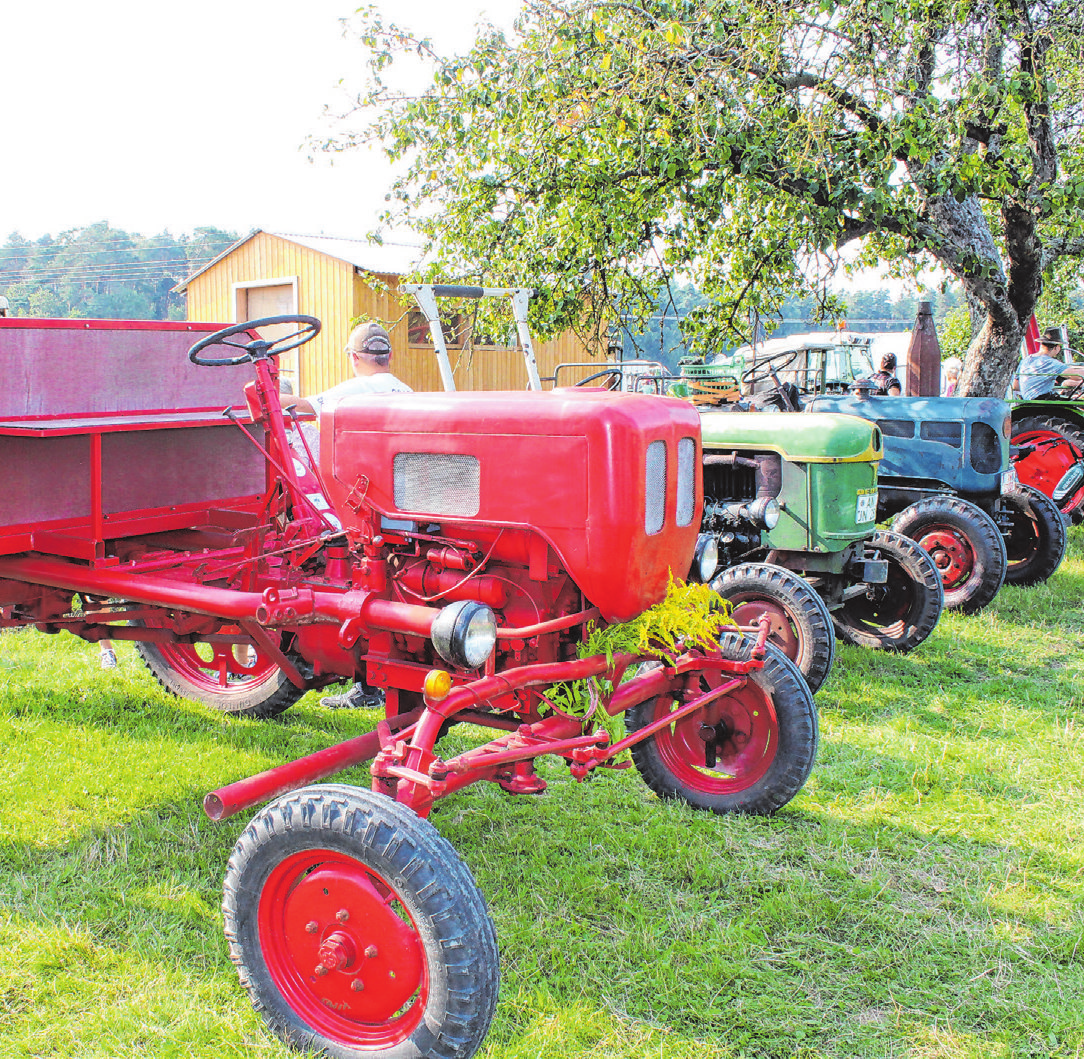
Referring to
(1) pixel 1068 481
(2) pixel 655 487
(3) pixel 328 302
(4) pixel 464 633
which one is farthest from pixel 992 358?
(3) pixel 328 302

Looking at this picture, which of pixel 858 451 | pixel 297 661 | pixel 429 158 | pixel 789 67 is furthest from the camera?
pixel 429 158

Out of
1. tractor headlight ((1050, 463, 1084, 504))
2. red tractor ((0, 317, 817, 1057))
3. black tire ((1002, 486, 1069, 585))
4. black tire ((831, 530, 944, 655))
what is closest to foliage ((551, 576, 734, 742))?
red tractor ((0, 317, 817, 1057))

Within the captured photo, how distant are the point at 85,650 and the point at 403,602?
3.25m

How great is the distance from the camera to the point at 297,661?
132 inches

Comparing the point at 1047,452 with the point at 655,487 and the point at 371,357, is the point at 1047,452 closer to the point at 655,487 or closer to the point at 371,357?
the point at 371,357

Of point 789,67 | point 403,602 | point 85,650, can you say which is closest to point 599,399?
point 403,602

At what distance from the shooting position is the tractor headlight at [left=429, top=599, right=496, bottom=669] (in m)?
2.38

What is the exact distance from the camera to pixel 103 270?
53500 mm

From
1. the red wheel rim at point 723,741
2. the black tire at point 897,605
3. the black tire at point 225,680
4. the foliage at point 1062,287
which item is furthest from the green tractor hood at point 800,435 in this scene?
the foliage at point 1062,287

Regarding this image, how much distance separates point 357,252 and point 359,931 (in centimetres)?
1594

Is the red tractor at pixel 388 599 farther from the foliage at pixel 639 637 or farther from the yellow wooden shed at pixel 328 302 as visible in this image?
the yellow wooden shed at pixel 328 302

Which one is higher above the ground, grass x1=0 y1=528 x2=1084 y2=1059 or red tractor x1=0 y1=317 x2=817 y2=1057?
red tractor x1=0 y1=317 x2=817 y2=1057

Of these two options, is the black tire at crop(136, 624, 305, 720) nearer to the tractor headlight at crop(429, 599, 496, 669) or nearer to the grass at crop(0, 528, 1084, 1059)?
the grass at crop(0, 528, 1084, 1059)

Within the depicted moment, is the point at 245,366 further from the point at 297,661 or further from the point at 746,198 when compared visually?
the point at 746,198
